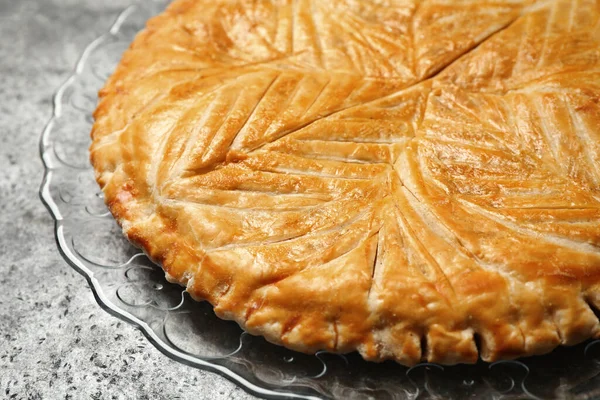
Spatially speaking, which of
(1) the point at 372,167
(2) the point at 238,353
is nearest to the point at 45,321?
(2) the point at 238,353

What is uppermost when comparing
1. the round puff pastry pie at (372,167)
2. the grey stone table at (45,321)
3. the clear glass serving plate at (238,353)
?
the round puff pastry pie at (372,167)

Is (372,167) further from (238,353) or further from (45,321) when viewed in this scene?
(45,321)

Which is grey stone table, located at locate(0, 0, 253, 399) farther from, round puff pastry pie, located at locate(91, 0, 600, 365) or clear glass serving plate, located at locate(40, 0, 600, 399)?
round puff pastry pie, located at locate(91, 0, 600, 365)

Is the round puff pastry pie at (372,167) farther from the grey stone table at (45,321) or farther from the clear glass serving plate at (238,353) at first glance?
the grey stone table at (45,321)

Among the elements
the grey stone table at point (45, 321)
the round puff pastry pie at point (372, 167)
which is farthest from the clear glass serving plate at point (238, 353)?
the grey stone table at point (45, 321)

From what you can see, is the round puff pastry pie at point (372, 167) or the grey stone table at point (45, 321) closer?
the round puff pastry pie at point (372, 167)
